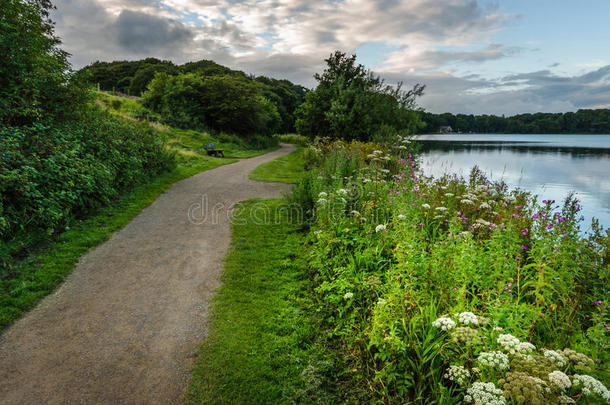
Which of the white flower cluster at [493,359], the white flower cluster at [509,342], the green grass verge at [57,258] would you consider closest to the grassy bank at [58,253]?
the green grass verge at [57,258]

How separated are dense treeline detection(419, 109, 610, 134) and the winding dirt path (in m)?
23.3

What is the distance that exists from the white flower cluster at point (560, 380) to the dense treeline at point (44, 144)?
715 cm

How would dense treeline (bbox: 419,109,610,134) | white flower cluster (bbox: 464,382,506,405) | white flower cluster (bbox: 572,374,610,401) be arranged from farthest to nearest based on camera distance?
dense treeline (bbox: 419,109,610,134), white flower cluster (bbox: 464,382,506,405), white flower cluster (bbox: 572,374,610,401)

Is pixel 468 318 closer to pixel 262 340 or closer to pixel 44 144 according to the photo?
pixel 262 340

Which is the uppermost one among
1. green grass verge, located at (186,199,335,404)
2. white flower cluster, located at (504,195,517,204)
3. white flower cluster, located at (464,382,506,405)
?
white flower cluster, located at (504,195,517,204)

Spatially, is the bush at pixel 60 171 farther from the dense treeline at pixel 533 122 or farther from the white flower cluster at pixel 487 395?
the dense treeline at pixel 533 122

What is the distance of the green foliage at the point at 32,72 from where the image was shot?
7547 millimetres

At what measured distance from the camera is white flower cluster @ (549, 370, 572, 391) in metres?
1.92

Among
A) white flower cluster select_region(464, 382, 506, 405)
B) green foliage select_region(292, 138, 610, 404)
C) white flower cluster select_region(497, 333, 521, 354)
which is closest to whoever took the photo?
white flower cluster select_region(464, 382, 506, 405)

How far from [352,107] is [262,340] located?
18054 millimetres

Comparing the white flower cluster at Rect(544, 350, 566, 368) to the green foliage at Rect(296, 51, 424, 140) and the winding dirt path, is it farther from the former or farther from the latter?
the green foliage at Rect(296, 51, 424, 140)

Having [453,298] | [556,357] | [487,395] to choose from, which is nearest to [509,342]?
[556,357]

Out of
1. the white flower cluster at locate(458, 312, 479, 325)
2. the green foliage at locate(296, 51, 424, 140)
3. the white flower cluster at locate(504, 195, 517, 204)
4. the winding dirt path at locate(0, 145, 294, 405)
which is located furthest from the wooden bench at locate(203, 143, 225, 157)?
the white flower cluster at locate(458, 312, 479, 325)

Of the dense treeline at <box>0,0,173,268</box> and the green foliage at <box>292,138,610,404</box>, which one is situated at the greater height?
the dense treeline at <box>0,0,173,268</box>
